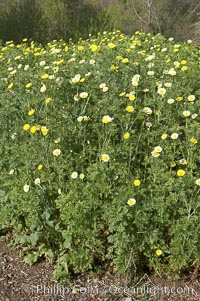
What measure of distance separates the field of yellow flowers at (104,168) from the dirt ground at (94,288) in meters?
→ 0.09

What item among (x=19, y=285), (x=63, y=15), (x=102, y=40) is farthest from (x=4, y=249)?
(x=63, y=15)

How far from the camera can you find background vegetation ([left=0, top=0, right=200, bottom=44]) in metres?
14.5

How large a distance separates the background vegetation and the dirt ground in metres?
10.7

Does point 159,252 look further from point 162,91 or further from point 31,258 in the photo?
point 162,91

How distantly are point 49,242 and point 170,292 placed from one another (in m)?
0.90

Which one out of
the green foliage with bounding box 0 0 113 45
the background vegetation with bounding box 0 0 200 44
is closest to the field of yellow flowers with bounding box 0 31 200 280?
the background vegetation with bounding box 0 0 200 44

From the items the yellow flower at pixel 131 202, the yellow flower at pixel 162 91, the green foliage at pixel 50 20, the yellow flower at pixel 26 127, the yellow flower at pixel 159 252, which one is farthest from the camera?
the green foliage at pixel 50 20

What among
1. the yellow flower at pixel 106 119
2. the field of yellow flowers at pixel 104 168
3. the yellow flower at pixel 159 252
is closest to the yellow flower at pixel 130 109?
the field of yellow flowers at pixel 104 168

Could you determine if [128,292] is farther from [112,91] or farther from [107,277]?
[112,91]

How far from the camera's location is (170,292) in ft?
9.80

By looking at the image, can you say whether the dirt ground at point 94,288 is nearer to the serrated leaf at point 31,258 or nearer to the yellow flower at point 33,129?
the serrated leaf at point 31,258

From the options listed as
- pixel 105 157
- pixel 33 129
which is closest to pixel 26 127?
pixel 33 129

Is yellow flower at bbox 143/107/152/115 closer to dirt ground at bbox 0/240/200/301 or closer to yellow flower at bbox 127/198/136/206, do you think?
yellow flower at bbox 127/198/136/206

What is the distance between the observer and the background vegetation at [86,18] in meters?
14.5
